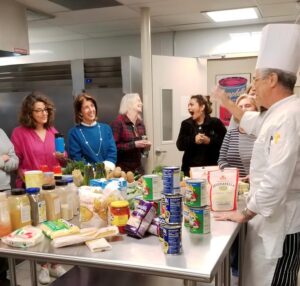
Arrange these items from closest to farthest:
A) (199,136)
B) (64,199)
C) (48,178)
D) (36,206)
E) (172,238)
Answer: (172,238)
(36,206)
(64,199)
(48,178)
(199,136)

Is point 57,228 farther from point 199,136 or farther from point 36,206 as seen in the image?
point 199,136

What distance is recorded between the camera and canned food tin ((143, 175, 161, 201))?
1.51 meters

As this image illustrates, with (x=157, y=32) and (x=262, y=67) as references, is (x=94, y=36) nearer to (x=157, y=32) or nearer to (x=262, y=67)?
(x=157, y=32)

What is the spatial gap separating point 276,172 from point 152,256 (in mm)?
554

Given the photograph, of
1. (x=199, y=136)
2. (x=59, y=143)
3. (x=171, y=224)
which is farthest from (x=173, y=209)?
(x=199, y=136)

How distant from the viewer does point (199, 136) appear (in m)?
2.99

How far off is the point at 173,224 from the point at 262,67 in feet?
2.59

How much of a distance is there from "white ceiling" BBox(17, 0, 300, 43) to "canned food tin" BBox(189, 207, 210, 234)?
92.5 inches

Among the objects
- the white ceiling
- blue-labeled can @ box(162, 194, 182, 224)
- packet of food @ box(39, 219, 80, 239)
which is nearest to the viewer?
blue-labeled can @ box(162, 194, 182, 224)

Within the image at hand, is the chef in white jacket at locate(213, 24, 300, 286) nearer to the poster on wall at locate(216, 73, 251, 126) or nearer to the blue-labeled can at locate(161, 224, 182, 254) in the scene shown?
the blue-labeled can at locate(161, 224, 182, 254)

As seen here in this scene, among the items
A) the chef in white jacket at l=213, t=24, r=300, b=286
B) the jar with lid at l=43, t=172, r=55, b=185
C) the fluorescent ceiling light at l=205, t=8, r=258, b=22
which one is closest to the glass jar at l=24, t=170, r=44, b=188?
the jar with lid at l=43, t=172, r=55, b=185

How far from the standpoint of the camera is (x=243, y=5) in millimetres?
3410

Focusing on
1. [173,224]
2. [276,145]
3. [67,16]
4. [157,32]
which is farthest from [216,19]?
[173,224]

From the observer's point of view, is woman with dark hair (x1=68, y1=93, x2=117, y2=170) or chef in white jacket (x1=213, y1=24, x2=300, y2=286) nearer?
chef in white jacket (x1=213, y1=24, x2=300, y2=286)
